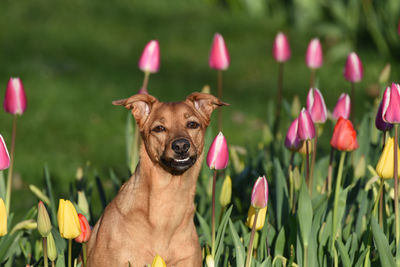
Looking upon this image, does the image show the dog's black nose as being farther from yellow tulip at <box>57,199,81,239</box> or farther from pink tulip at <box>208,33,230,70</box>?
pink tulip at <box>208,33,230,70</box>

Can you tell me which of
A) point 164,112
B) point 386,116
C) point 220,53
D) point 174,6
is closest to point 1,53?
point 174,6

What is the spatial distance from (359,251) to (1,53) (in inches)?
282

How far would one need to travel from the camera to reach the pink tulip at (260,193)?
3041mm

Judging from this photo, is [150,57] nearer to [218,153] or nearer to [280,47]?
[280,47]

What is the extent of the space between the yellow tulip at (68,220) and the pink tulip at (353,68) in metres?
2.07

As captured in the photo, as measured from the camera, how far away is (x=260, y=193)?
10.0 feet

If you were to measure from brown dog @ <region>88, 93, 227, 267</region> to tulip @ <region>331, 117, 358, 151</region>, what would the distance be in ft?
1.99

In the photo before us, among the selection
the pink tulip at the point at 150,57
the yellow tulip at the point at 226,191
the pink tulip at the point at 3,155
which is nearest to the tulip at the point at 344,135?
the yellow tulip at the point at 226,191

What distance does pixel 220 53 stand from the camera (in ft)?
14.9

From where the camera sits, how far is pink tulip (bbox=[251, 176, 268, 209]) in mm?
3041

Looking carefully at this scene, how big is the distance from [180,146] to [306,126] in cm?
62

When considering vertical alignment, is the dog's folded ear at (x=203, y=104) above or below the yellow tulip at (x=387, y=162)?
above

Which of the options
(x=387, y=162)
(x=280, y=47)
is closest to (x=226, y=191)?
(x=387, y=162)

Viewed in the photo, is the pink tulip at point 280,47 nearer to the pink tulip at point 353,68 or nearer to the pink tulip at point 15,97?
the pink tulip at point 353,68
